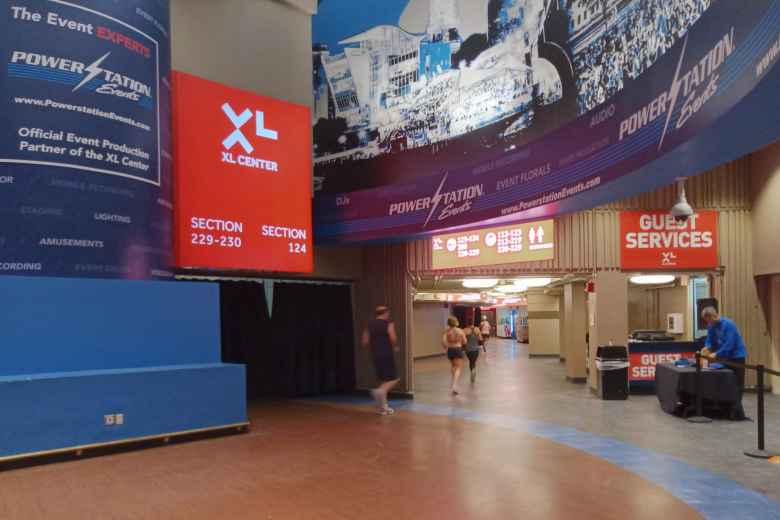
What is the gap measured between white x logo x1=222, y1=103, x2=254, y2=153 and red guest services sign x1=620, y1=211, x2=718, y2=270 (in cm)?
665

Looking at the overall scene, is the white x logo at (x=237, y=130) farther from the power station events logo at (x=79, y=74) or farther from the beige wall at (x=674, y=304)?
the beige wall at (x=674, y=304)

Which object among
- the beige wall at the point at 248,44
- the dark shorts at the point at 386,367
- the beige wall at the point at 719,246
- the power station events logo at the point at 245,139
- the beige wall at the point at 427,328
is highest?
the beige wall at the point at 248,44

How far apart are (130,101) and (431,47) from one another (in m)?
5.14

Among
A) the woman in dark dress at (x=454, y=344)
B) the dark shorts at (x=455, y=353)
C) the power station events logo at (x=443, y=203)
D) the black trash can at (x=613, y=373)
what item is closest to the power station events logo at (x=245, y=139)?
the power station events logo at (x=443, y=203)

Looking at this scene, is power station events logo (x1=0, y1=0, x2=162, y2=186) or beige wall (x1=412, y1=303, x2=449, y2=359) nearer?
power station events logo (x1=0, y1=0, x2=162, y2=186)

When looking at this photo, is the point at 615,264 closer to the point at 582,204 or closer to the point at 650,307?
the point at 582,204

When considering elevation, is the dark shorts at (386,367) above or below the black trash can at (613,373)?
above

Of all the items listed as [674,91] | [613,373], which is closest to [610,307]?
[613,373]

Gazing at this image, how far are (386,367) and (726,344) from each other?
460 cm

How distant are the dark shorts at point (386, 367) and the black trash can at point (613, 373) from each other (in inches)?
152

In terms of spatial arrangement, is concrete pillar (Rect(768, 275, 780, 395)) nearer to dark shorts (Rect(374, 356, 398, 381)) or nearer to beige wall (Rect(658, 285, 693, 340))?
beige wall (Rect(658, 285, 693, 340))

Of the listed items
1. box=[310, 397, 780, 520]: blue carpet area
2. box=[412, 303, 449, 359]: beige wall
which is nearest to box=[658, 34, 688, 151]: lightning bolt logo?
box=[310, 397, 780, 520]: blue carpet area

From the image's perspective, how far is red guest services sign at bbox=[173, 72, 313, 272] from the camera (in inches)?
351

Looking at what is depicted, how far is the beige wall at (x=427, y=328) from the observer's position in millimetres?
22500
